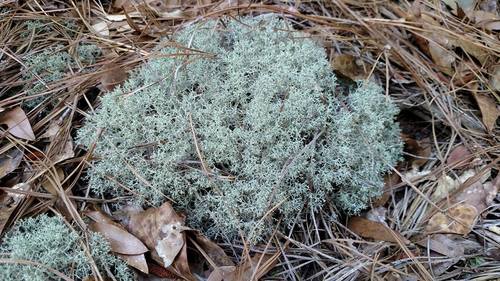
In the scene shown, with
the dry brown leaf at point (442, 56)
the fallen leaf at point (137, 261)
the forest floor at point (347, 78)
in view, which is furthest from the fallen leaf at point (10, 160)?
the dry brown leaf at point (442, 56)

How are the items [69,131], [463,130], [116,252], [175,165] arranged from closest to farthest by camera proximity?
[116,252]
[175,165]
[69,131]
[463,130]

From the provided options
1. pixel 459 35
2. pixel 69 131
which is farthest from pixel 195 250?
pixel 459 35

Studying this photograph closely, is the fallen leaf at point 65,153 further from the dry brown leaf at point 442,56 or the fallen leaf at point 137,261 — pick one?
the dry brown leaf at point 442,56

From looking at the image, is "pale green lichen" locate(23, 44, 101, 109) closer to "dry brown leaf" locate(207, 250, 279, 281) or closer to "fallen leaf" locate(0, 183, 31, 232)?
"fallen leaf" locate(0, 183, 31, 232)

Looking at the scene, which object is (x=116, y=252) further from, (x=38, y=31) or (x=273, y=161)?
(x=38, y=31)

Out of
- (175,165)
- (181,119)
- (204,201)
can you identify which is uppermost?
(181,119)
